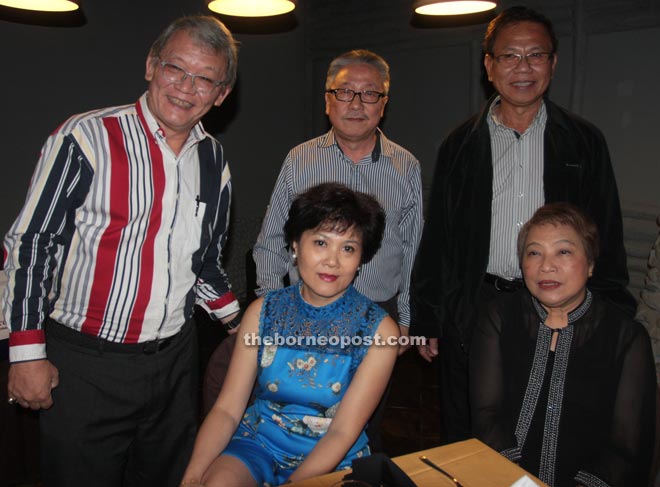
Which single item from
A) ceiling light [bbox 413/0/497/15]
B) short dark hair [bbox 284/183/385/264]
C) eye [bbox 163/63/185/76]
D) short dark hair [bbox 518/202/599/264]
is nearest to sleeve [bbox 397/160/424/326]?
short dark hair [bbox 284/183/385/264]

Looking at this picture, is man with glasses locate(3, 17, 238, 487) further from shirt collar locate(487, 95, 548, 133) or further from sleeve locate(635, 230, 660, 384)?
sleeve locate(635, 230, 660, 384)

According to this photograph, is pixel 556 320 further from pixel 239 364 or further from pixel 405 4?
pixel 405 4

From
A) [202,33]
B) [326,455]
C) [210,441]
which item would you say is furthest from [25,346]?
[202,33]

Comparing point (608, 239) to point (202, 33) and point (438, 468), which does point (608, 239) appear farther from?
point (202, 33)

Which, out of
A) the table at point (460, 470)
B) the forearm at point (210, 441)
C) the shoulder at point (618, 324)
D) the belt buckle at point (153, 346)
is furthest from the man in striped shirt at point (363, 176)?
the table at point (460, 470)

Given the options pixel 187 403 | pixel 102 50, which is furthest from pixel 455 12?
pixel 102 50

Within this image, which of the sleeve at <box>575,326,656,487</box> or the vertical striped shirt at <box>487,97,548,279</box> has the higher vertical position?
the vertical striped shirt at <box>487,97,548,279</box>

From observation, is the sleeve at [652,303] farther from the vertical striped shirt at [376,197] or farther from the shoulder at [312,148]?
the shoulder at [312,148]

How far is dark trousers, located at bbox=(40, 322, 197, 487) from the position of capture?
2049 millimetres

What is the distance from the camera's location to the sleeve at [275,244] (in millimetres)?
2854

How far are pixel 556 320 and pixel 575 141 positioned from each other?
0.90m

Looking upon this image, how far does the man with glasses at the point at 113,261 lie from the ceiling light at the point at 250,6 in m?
0.80

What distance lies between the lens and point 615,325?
2029mm

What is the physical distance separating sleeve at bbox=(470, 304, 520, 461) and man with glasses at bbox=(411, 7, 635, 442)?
39 cm
